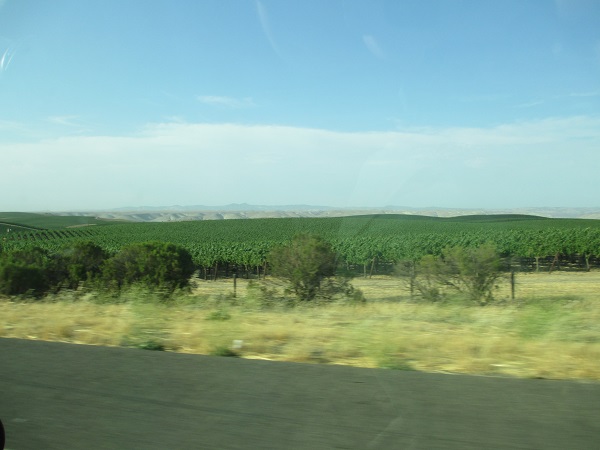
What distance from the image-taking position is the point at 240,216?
103 meters

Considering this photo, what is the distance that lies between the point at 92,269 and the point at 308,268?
32.2 feet

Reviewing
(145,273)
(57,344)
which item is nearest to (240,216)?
(145,273)

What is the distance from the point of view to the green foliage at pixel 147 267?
22078 mm

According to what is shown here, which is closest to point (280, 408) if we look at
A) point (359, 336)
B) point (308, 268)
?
point (359, 336)

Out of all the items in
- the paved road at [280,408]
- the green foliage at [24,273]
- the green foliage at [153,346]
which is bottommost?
the green foliage at [24,273]

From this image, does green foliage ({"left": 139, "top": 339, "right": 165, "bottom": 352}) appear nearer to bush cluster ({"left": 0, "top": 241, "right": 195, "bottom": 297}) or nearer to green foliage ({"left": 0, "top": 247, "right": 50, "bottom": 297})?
bush cluster ({"left": 0, "top": 241, "right": 195, "bottom": 297})

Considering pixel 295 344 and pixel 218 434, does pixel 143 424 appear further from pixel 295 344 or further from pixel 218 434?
pixel 295 344

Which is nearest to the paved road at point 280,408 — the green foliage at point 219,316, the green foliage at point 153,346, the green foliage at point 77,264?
the green foliage at point 153,346

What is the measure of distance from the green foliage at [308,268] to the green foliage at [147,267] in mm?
3939

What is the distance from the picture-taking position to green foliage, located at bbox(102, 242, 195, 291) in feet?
72.4

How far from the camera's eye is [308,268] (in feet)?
67.3

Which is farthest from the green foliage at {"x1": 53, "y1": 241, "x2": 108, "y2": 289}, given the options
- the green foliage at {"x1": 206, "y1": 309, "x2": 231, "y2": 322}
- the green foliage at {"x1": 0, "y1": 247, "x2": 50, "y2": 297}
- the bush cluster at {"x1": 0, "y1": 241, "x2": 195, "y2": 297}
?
the green foliage at {"x1": 206, "y1": 309, "x2": 231, "y2": 322}

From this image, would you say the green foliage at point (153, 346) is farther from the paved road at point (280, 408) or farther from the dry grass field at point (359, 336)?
the paved road at point (280, 408)

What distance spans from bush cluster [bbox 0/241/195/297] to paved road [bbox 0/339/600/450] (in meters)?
14.8
